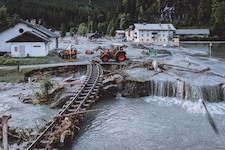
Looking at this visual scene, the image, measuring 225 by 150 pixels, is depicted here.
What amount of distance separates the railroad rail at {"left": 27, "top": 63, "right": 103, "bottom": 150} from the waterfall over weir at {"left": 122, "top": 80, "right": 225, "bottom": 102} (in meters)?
3.40

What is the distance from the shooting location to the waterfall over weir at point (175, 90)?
72.6 ft

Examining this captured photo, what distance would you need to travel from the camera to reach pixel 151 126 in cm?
1670

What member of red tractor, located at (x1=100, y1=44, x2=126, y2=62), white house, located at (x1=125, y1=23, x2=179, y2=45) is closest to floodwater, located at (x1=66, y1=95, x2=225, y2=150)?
red tractor, located at (x1=100, y1=44, x2=126, y2=62)

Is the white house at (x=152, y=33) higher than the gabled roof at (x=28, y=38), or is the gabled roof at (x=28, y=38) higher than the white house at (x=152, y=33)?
the white house at (x=152, y=33)

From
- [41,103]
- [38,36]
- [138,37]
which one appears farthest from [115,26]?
[41,103]

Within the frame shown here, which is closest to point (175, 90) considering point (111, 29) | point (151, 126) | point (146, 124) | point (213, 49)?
point (146, 124)

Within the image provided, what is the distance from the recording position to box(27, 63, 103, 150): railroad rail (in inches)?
499

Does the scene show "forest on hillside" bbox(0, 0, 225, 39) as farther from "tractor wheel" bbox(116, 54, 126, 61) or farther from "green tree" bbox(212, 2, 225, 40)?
"tractor wheel" bbox(116, 54, 126, 61)

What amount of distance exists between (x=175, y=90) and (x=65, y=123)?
39.1 ft

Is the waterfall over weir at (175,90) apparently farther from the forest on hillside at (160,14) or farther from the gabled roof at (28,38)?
the forest on hillside at (160,14)

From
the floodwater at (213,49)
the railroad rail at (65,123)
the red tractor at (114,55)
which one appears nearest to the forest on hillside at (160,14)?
the floodwater at (213,49)

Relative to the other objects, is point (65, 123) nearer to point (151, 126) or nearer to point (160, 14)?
point (151, 126)

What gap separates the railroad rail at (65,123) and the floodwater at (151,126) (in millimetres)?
785

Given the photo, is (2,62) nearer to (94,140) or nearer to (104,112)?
(104,112)
